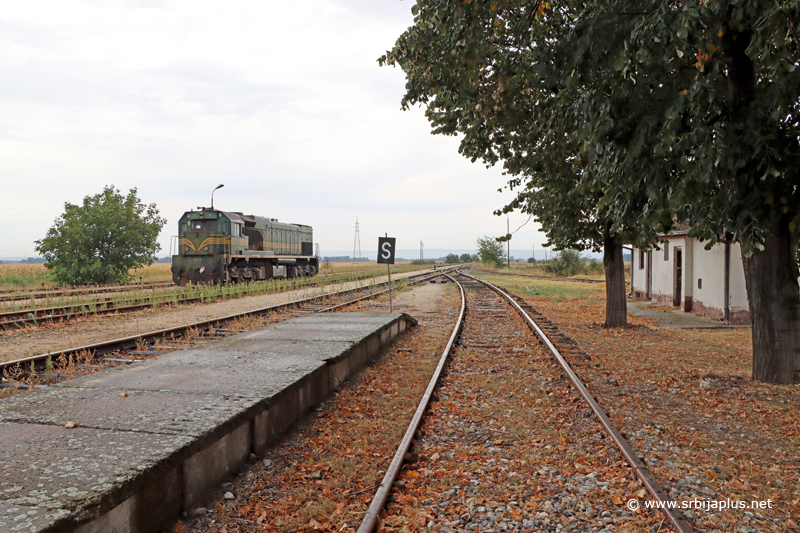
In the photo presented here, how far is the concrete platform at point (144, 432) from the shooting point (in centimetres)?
274

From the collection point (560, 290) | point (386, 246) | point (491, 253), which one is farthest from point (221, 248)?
point (491, 253)

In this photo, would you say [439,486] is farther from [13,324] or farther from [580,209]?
[13,324]

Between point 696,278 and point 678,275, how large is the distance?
1692 mm

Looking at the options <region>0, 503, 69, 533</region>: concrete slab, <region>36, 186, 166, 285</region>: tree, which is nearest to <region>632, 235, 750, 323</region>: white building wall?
<region>0, 503, 69, 533</region>: concrete slab

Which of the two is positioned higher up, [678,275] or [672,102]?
[672,102]

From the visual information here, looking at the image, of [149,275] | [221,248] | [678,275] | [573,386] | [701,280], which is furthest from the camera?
[149,275]

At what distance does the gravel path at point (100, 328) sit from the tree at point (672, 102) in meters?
7.90

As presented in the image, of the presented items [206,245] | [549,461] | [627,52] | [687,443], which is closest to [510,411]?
[549,461]

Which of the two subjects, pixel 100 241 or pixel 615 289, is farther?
pixel 100 241

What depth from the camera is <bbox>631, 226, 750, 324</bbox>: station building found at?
548 inches

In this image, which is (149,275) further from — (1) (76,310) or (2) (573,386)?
(2) (573,386)

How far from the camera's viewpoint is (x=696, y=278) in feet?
53.5

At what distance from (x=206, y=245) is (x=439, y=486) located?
68.3 feet

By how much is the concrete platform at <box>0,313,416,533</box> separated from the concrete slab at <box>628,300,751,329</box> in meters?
11.2
